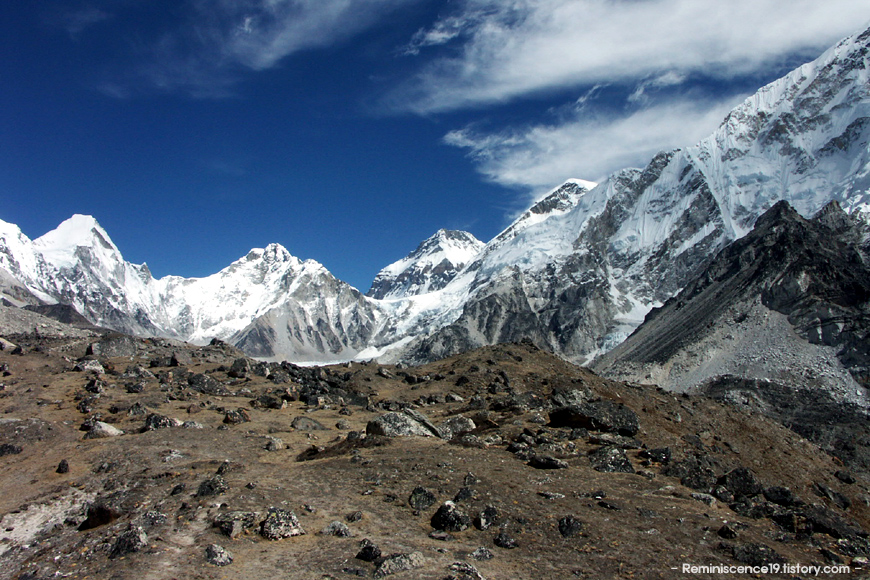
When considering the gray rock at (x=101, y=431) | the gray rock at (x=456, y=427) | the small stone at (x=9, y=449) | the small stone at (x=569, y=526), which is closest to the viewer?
the small stone at (x=569, y=526)

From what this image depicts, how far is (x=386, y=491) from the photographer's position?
1630 cm

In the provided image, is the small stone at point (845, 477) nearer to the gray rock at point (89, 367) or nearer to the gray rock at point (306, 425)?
the gray rock at point (306, 425)

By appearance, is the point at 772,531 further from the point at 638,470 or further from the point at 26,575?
the point at 26,575

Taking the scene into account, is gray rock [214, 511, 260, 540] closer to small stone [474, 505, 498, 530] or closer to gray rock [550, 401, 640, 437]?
small stone [474, 505, 498, 530]

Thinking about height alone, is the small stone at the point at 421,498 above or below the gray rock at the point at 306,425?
below

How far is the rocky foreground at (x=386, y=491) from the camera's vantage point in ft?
40.5

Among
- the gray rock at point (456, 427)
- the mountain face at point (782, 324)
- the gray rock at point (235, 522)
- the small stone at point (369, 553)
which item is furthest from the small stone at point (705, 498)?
the mountain face at point (782, 324)

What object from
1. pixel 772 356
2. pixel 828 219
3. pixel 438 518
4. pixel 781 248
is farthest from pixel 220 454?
pixel 828 219

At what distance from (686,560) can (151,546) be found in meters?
12.3

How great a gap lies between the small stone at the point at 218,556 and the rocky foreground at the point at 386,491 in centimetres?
3

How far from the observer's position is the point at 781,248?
560 ft

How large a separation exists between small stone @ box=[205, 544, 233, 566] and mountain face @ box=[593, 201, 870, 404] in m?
137

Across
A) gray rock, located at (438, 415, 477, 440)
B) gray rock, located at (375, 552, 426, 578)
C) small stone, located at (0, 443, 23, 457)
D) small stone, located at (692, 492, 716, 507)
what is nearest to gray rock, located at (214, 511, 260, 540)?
gray rock, located at (375, 552, 426, 578)

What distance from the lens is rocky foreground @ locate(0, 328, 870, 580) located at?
12.3 m
